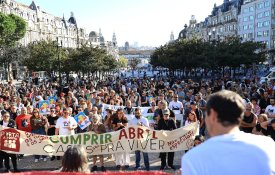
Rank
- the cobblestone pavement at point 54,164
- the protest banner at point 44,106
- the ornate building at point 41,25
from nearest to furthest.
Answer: the cobblestone pavement at point 54,164 < the protest banner at point 44,106 < the ornate building at point 41,25

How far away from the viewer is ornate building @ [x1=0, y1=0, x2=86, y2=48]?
285 ft

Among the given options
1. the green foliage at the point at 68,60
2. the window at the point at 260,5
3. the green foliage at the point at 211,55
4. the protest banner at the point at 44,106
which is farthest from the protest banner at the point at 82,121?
the window at the point at 260,5

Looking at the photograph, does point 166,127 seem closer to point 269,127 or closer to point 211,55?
point 269,127

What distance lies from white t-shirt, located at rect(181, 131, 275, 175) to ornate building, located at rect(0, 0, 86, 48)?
7667 centimetres

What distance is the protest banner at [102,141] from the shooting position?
9.77m

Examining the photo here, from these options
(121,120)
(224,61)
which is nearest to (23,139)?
(121,120)

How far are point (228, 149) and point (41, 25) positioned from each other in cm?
10656

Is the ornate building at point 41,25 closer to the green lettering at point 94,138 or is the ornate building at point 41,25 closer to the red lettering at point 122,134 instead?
the green lettering at point 94,138

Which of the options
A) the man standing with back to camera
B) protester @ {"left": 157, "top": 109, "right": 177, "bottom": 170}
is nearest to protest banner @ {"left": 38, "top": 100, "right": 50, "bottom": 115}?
protester @ {"left": 157, "top": 109, "right": 177, "bottom": 170}

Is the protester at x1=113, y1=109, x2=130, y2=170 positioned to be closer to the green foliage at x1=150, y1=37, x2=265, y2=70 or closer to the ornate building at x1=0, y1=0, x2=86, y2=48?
the green foliage at x1=150, y1=37, x2=265, y2=70

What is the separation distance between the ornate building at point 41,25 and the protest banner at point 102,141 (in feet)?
224

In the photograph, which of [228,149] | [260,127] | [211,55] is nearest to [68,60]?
[211,55]

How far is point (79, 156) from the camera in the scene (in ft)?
14.3

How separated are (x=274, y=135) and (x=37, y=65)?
47775 millimetres
